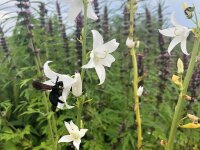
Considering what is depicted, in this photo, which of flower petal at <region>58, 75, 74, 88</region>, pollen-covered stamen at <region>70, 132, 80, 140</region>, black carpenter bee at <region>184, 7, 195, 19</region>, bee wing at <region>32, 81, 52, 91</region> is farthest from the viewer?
pollen-covered stamen at <region>70, 132, 80, 140</region>

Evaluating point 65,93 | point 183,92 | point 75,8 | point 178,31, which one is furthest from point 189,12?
point 65,93

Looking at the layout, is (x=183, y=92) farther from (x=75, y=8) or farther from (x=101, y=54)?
(x=75, y=8)

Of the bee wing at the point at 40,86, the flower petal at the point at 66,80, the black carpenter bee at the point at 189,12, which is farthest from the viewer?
the black carpenter bee at the point at 189,12

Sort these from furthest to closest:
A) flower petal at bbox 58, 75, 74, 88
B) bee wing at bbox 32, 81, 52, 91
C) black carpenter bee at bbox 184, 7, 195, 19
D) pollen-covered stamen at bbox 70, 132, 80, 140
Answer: pollen-covered stamen at bbox 70, 132, 80, 140, black carpenter bee at bbox 184, 7, 195, 19, flower petal at bbox 58, 75, 74, 88, bee wing at bbox 32, 81, 52, 91

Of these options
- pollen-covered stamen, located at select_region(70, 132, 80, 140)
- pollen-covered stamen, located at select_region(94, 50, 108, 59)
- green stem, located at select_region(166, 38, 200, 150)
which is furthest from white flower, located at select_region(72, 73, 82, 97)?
green stem, located at select_region(166, 38, 200, 150)

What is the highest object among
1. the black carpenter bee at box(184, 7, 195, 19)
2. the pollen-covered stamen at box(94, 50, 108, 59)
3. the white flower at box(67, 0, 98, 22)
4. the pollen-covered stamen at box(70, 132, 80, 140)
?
the white flower at box(67, 0, 98, 22)

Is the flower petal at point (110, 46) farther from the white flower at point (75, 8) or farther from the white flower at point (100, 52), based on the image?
the white flower at point (75, 8)

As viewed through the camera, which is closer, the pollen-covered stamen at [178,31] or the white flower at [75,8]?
the white flower at [75,8]

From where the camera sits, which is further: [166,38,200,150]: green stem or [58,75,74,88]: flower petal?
[166,38,200,150]: green stem

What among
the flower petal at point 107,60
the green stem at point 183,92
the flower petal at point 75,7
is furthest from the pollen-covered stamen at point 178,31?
the flower petal at point 75,7

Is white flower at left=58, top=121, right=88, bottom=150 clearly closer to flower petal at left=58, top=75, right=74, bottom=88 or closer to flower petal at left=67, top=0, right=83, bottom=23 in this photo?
flower petal at left=58, top=75, right=74, bottom=88

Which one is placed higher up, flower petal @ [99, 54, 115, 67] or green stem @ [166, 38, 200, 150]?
flower petal @ [99, 54, 115, 67]

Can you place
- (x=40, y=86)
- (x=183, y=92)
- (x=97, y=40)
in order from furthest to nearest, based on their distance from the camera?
(x=183, y=92) < (x=97, y=40) < (x=40, y=86)
